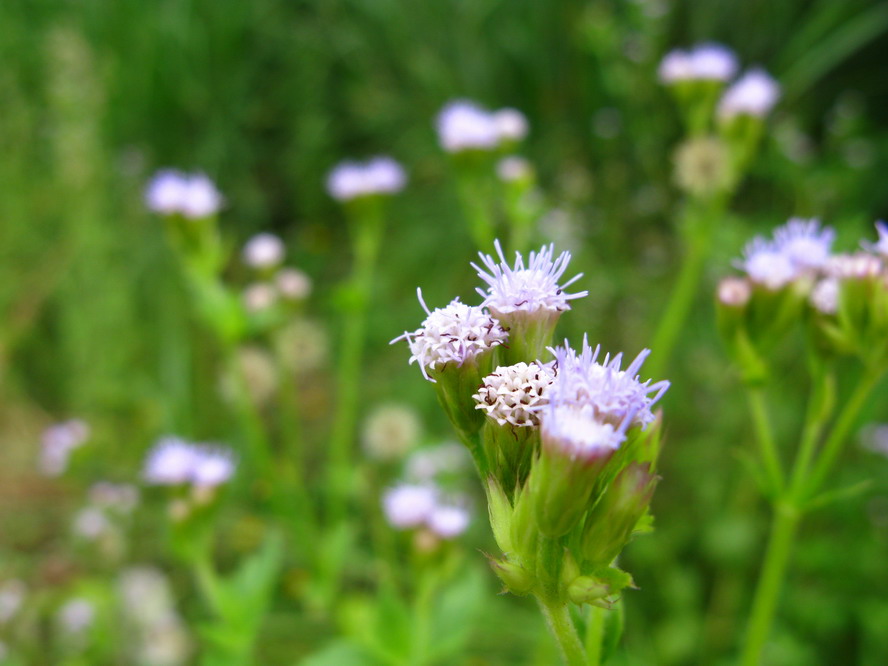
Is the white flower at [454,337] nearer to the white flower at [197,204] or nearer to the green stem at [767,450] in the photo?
the green stem at [767,450]

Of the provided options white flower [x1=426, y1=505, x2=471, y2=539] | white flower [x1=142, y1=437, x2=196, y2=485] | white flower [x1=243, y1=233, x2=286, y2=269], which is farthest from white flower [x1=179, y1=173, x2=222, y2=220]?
white flower [x1=426, y1=505, x2=471, y2=539]

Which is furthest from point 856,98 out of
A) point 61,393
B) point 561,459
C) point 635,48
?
point 61,393

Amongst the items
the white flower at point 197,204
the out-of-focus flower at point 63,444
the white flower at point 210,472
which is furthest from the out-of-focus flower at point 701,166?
the out-of-focus flower at point 63,444

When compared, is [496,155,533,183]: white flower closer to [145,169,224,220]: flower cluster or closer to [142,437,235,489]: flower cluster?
[145,169,224,220]: flower cluster

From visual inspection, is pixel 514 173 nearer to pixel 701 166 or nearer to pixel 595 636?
pixel 701 166

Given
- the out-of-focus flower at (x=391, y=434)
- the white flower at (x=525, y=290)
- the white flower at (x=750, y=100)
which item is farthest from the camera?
the out-of-focus flower at (x=391, y=434)

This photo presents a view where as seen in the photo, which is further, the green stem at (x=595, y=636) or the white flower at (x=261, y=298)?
the white flower at (x=261, y=298)
